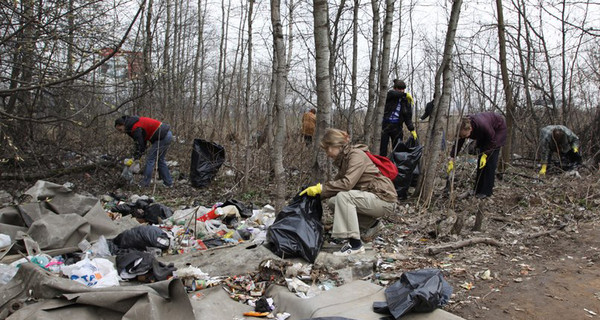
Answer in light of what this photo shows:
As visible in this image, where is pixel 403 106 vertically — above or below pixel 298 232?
above

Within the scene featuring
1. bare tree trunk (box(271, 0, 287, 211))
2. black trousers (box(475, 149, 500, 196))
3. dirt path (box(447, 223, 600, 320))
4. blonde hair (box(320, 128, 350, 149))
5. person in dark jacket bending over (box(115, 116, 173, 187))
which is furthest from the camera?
person in dark jacket bending over (box(115, 116, 173, 187))

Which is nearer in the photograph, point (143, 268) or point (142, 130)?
point (143, 268)

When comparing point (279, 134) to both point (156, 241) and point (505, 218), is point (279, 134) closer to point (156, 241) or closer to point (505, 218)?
point (156, 241)

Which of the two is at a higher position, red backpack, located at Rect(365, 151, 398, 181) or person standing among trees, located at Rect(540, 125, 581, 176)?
person standing among trees, located at Rect(540, 125, 581, 176)

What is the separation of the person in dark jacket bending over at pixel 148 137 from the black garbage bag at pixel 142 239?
277cm

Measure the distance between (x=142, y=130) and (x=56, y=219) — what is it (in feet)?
9.96

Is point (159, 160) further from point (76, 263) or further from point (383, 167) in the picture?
point (383, 167)

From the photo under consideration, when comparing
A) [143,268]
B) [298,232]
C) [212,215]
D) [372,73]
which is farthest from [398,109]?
[143,268]

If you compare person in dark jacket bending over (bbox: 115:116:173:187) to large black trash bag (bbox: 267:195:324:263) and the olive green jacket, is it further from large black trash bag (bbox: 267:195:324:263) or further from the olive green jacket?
the olive green jacket

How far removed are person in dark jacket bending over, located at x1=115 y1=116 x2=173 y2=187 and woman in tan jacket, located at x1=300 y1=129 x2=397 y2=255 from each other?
145 inches

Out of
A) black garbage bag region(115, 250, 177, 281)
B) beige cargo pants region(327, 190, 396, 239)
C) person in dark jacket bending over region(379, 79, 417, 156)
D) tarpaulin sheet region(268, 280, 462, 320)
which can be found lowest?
tarpaulin sheet region(268, 280, 462, 320)

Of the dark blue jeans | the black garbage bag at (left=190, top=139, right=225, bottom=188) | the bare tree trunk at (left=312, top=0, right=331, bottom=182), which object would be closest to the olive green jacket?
the bare tree trunk at (left=312, top=0, right=331, bottom=182)

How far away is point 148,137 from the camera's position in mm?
6867

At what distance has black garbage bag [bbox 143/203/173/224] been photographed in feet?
16.4
